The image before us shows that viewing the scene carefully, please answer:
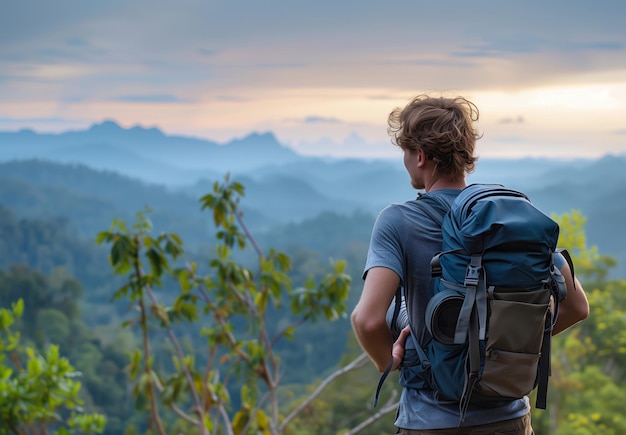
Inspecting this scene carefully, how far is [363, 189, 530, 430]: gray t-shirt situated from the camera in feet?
3.92

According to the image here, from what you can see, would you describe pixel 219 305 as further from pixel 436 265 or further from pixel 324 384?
pixel 436 265

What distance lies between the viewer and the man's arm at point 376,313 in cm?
118

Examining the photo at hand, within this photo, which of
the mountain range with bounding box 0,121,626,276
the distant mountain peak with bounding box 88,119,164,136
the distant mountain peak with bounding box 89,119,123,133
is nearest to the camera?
the mountain range with bounding box 0,121,626,276

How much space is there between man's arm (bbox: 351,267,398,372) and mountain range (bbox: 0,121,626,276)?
27.7 m

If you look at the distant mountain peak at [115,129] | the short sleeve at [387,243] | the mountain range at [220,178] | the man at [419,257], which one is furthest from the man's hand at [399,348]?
the distant mountain peak at [115,129]

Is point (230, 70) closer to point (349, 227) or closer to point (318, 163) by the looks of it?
point (349, 227)

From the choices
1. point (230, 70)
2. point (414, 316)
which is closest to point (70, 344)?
point (230, 70)

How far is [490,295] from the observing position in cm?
110

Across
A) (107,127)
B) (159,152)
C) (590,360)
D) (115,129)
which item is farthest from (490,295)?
(107,127)

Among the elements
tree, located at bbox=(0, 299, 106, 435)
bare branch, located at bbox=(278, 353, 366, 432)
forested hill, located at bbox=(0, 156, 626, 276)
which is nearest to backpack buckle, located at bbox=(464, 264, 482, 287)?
bare branch, located at bbox=(278, 353, 366, 432)

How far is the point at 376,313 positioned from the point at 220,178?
Answer: 7143 cm

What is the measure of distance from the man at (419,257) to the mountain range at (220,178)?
27.7 metres

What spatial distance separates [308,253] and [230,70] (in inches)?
374

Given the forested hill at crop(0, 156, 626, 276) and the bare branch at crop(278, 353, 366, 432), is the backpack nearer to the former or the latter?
the bare branch at crop(278, 353, 366, 432)
